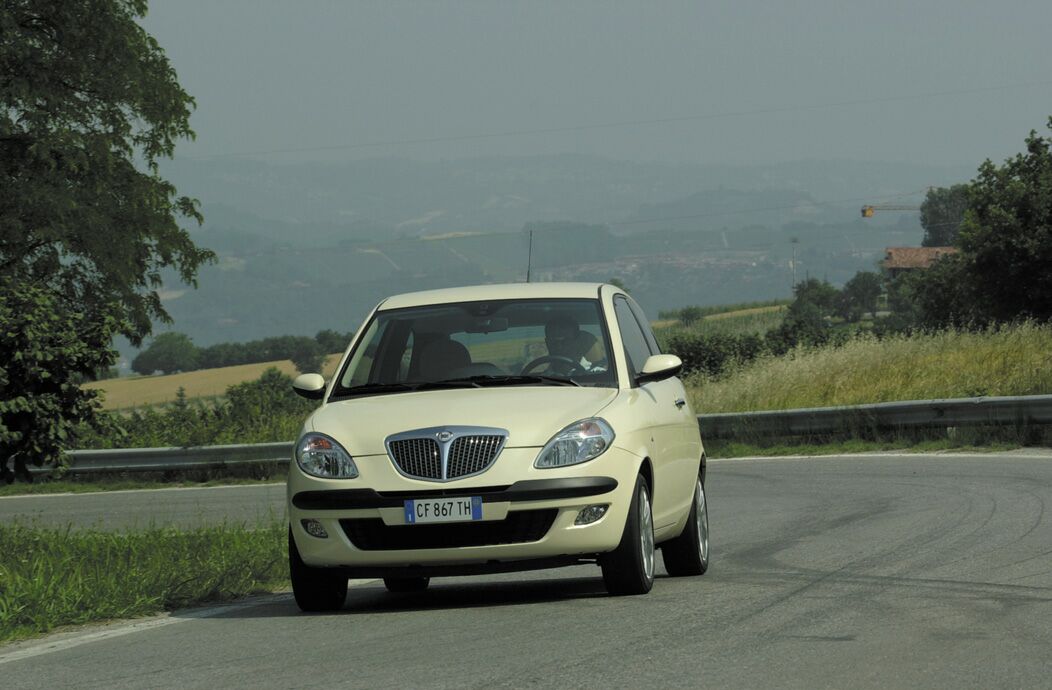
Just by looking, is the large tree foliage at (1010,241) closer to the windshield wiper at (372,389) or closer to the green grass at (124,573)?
the green grass at (124,573)

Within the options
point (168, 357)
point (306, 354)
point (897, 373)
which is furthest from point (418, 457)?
point (168, 357)

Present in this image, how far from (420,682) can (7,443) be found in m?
8.54

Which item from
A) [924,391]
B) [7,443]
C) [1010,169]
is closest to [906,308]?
[1010,169]

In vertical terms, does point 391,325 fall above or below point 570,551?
above

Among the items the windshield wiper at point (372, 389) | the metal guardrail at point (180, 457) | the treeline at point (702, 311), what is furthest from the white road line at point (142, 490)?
the treeline at point (702, 311)

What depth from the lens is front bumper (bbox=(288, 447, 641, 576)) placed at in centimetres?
802

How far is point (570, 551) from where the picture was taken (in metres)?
8.16

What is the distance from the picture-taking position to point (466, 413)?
8.23m

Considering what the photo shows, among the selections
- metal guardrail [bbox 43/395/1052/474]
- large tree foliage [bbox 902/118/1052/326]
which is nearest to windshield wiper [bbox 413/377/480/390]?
metal guardrail [bbox 43/395/1052/474]

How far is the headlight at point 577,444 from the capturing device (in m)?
8.15

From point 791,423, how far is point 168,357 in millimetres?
93657

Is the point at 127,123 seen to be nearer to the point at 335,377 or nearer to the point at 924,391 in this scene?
the point at 924,391

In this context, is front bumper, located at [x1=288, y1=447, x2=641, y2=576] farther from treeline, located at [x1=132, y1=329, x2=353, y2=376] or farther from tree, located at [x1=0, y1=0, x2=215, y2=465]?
treeline, located at [x1=132, y1=329, x2=353, y2=376]

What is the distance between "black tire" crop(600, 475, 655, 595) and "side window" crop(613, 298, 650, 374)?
1.06 m
